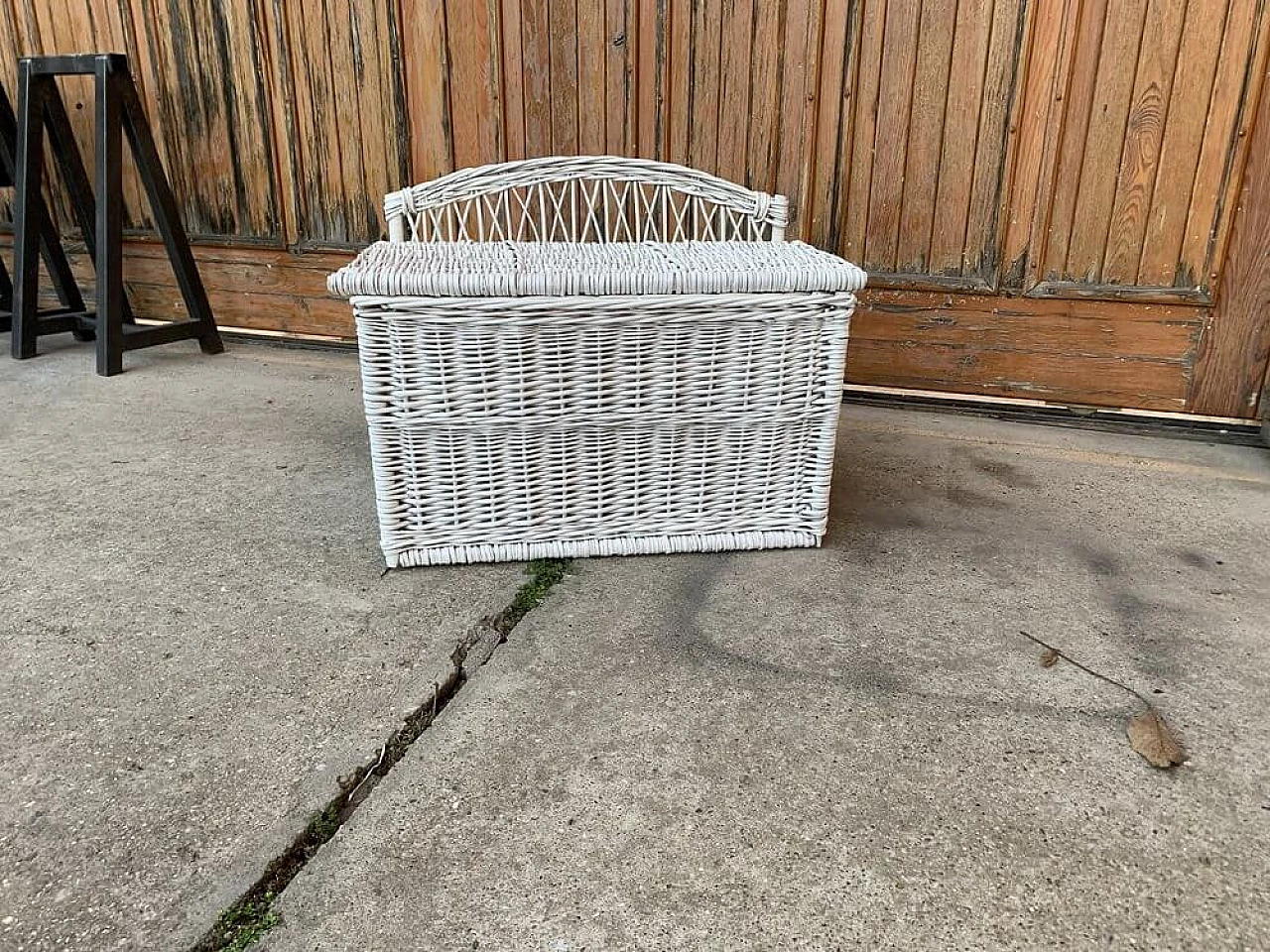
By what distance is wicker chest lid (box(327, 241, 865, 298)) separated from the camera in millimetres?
1311

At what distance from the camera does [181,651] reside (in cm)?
123

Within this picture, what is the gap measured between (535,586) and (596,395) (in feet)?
1.05

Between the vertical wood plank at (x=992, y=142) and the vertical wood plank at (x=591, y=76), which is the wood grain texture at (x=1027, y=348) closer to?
the vertical wood plank at (x=992, y=142)

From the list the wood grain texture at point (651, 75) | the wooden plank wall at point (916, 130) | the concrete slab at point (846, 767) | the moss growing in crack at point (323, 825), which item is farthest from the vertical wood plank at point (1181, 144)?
the moss growing in crack at point (323, 825)

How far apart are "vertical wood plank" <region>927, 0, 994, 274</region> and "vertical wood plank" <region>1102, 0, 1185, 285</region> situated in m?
0.32

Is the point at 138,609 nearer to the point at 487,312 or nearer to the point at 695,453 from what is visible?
the point at 487,312

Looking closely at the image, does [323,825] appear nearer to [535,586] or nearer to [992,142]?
[535,586]

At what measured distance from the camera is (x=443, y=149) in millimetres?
2527

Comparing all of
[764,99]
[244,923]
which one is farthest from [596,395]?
[764,99]

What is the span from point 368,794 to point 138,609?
0.59m

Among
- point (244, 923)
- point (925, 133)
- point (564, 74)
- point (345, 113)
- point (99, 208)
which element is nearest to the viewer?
point (244, 923)

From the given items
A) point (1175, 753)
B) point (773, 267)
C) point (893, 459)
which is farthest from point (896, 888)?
point (893, 459)

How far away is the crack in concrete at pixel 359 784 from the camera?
810mm

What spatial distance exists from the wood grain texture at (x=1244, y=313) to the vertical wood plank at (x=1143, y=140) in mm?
182
